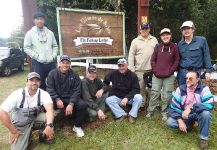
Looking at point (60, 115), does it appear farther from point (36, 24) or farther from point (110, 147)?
point (36, 24)

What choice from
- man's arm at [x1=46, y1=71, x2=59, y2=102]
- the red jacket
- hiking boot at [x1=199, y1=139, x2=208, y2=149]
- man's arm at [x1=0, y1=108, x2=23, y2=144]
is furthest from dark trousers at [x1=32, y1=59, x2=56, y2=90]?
hiking boot at [x1=199, y1=139, x2=208, y2=149]

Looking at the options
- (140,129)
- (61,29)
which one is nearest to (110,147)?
(140,129)

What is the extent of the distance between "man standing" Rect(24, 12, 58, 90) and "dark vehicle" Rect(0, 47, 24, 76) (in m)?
11.1

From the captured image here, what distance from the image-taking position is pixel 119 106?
6520 mm

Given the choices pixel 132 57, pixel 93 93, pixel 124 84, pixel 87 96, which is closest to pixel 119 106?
pixel 124 84

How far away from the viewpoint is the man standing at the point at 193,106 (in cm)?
521

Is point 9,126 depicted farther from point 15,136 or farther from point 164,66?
point 164,66

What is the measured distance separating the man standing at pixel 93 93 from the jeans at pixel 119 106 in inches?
9.5

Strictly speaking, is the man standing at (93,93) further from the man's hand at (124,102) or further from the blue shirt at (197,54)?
the blue shirt at (197,54)

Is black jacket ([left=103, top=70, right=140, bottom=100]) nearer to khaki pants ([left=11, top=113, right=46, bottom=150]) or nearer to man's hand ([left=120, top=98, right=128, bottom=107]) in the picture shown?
man's hand ([left=120, top=98, right=128, bottom=107])

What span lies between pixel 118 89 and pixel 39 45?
6.63ft

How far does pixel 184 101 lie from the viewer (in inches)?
217

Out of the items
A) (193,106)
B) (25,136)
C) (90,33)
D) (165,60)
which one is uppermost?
(90,33)

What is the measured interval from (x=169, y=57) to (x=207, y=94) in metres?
1.14
